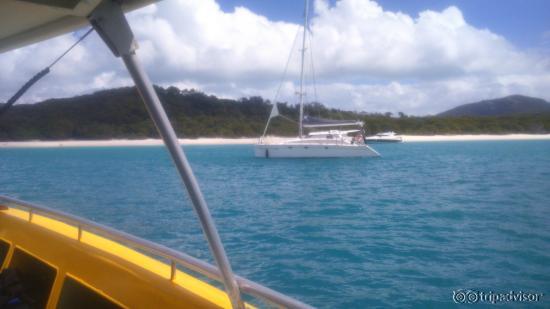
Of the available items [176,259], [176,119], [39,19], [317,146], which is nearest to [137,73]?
[39,19]

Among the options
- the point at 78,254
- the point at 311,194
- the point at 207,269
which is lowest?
the point at 311,194

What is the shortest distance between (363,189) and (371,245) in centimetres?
1004

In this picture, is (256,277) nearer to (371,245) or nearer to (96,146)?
(371,245)

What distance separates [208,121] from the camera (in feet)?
254

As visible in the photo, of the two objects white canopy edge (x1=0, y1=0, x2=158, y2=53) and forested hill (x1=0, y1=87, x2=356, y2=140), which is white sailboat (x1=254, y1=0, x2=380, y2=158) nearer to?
forested hill (x1=0, y1=87, x2=356, y2=140)

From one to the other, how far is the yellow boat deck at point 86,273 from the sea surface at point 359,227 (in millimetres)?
3790

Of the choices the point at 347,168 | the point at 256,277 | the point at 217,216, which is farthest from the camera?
the point at 347,168

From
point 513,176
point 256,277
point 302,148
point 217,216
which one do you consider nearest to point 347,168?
point 302,148

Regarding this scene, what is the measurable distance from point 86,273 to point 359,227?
8945 millimetres

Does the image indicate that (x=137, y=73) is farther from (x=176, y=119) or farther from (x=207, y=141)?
(x=207, y=141)

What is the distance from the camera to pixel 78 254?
10.1 feet

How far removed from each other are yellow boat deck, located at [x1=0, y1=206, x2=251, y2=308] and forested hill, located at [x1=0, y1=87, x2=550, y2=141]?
5202 centimetres

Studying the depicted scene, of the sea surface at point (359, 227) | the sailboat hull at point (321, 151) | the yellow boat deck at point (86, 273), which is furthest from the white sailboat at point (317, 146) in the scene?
the yellow boat deck at point (86, 273)

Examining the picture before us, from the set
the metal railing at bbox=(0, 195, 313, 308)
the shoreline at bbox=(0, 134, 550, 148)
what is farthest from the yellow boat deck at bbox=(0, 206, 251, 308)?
the shoreline at bbox=(0, 134, 550, 148)
